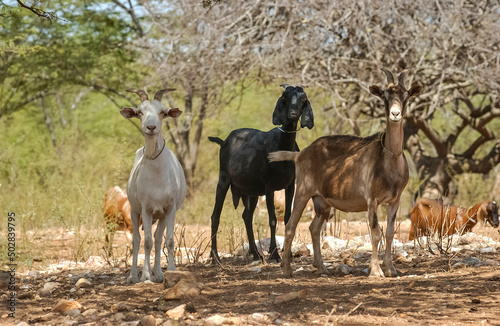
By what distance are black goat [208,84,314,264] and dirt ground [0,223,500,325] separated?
0.87 meters

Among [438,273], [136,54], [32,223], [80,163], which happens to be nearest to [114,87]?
[136,54]

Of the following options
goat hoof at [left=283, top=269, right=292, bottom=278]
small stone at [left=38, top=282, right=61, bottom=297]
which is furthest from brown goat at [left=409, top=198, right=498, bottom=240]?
small stone at [left=38, top=282, right=61, bottom=297]

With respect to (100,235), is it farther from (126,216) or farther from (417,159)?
(417,159)

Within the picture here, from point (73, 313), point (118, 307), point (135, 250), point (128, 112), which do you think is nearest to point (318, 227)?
point (135, 250)

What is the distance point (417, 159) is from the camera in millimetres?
16859

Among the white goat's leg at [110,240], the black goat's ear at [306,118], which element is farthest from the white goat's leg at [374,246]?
the white goat's leg at [110,240]

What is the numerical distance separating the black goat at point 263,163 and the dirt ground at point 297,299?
87cm

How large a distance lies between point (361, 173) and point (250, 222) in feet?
6.37

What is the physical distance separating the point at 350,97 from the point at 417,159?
3.00m

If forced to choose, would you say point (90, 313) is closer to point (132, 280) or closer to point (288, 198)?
point (132, 280)

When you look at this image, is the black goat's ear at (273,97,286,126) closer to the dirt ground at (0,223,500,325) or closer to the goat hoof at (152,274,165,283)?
the dirt ground at (0,223,500,325)

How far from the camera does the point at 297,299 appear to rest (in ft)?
17.8

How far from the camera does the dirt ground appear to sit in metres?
4.90

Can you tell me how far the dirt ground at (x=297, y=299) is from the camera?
4898 millimetres
